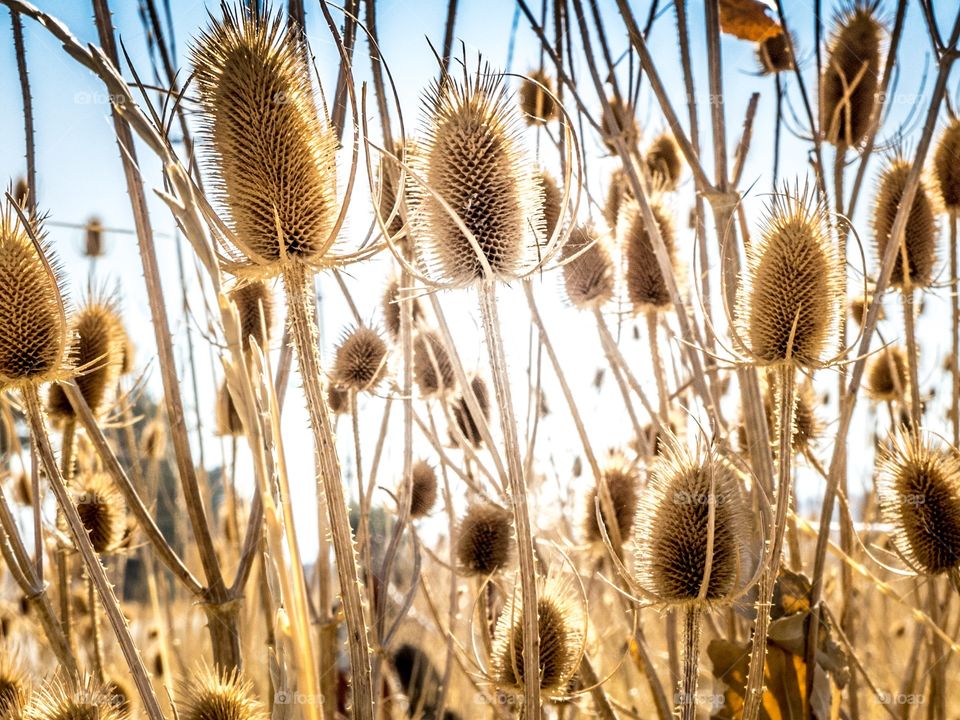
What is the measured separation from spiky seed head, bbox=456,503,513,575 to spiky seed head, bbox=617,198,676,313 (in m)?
0.91

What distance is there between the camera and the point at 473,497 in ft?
10.3

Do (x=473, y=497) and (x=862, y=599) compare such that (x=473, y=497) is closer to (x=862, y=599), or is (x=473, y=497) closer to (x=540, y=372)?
(x=540, y=372)

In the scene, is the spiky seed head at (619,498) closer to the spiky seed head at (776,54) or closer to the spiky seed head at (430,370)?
the spiky seed head at (430,370)

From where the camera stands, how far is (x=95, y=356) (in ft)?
9.07

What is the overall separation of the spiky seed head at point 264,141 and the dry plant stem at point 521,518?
398 mm

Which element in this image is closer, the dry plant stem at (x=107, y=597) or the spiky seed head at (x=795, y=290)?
the dry plant stem at (x=107, y=597)

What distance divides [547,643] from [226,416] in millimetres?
1762

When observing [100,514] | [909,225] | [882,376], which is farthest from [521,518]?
[882,376]

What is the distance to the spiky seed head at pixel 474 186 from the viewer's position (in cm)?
175

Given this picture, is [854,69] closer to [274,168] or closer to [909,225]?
[909,225]

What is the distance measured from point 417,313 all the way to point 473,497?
0.77 metres

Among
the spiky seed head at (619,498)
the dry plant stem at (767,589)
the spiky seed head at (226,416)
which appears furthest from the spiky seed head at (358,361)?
the dry plant stem at (767,589)

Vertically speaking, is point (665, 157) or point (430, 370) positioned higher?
point (665, 157)

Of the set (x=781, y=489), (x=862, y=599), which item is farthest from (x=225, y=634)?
(x=862, y=599)
